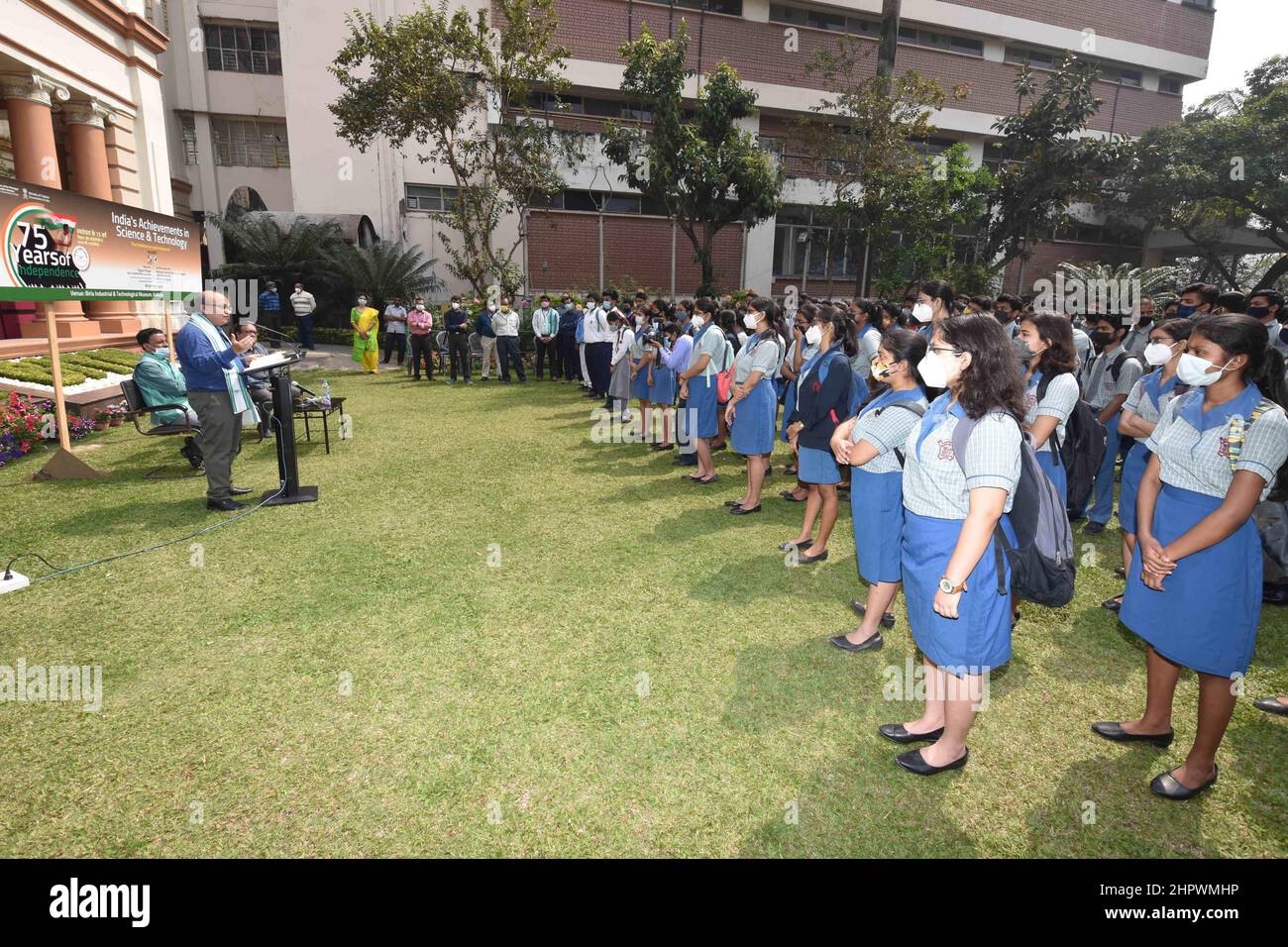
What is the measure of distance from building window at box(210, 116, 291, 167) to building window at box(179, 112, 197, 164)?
0.68 meters

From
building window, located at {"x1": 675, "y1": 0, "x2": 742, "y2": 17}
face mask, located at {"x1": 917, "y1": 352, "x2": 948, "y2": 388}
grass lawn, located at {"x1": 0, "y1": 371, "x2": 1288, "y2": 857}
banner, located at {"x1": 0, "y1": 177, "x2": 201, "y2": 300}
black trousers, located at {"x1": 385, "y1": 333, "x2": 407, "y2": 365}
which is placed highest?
building window, located at {"x1": 675, "y1": 0, "x2": 742, "y2": 17}

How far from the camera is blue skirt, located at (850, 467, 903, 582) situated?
3.68m

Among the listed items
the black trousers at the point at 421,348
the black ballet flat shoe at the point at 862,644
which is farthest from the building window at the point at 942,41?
the black ballet flat shoe at the point at 862,644

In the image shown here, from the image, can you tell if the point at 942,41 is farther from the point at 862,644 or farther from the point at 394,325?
the point at 862,644

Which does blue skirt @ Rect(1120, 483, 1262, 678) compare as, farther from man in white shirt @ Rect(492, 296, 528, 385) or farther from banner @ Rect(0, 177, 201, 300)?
man in white shirt @ Rect(492, 296, 528, 385)

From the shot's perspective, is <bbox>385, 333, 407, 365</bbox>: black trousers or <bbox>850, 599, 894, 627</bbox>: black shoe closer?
<bbox>850, 599, 894, 627</bbox>: black shoe

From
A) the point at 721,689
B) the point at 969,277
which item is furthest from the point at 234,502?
the point at 969,277

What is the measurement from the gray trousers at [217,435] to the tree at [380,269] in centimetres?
1581

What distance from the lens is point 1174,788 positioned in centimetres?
280

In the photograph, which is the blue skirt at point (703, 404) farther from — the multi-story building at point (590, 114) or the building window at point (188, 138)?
the building window at point (188, 138)

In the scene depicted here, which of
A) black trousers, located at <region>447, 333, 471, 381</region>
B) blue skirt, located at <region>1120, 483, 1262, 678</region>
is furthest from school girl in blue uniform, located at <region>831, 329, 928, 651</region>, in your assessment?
black trousers, located at <region>447, 333, 471, 381</region>

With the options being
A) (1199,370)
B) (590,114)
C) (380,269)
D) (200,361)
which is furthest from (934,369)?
(590,114)

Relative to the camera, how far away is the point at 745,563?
5246 millimetres

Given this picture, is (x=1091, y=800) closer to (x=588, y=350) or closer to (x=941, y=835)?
(x=941, y=835)
